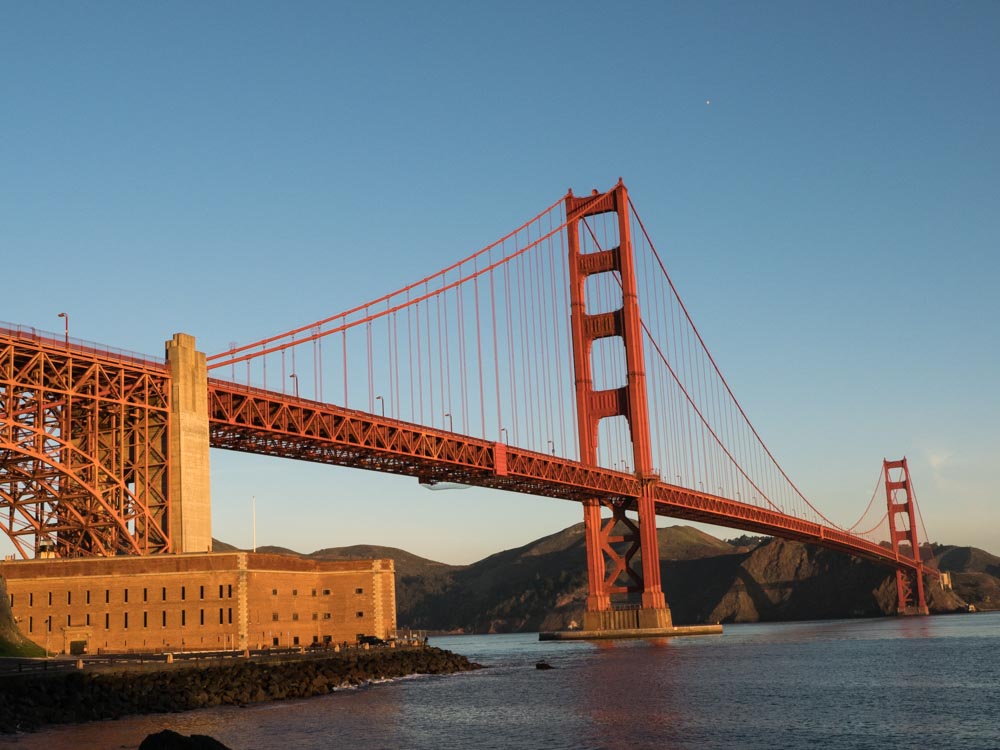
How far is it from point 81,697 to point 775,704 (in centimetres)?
2603

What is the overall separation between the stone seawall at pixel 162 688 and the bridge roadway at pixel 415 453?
15.5 meters

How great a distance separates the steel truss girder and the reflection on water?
16.7 m

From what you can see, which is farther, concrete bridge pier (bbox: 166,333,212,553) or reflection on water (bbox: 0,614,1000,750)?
concrete bridge pier (bbox: 166,333,212,553)

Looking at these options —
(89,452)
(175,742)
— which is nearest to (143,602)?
(89,452)

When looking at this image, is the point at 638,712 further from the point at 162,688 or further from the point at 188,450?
the point at 188,450

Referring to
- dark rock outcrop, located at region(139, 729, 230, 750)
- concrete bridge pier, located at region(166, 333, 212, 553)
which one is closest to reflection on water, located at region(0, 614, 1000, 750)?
dark rock outcrop, located at region(139, 729, 230, 750)

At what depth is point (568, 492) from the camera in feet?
319

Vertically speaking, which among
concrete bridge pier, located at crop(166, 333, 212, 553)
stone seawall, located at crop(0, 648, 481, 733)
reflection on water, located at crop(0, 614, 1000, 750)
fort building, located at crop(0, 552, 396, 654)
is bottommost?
reflection on water, located at crop(0, 614, 1000, 750)

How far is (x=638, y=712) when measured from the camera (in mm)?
45000

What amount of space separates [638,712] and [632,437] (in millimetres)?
54810

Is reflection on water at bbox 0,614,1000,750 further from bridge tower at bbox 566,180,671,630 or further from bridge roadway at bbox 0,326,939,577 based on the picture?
bridge tower at bbox 566,180,671,630

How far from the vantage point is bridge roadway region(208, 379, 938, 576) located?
69.4 meters

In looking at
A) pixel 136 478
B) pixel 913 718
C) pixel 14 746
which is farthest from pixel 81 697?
pixel 913 718

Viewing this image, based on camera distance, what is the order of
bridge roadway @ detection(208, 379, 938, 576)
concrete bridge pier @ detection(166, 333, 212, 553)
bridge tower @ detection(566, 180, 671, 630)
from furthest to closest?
1. bridge tower @ detection(566, 180, 671, 630)
2. bridge roadway @ detection(208, 379, 938, 576)
3. concrete bridge pier @ detection(166, 333, 212, 553)
